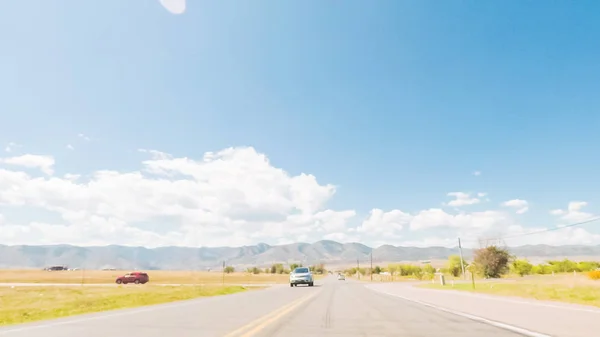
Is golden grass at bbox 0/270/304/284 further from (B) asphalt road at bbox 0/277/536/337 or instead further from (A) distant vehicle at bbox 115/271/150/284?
(B) asphalt road at bbox 0/277/536/337

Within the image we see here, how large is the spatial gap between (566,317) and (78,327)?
1346 cm

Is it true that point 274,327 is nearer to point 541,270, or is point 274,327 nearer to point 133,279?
point 133,279

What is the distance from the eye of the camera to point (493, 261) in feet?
230

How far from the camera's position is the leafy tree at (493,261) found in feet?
230

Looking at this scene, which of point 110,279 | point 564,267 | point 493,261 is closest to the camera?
point 493,261

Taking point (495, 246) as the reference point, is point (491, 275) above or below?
below

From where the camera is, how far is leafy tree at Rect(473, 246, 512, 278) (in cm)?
7018

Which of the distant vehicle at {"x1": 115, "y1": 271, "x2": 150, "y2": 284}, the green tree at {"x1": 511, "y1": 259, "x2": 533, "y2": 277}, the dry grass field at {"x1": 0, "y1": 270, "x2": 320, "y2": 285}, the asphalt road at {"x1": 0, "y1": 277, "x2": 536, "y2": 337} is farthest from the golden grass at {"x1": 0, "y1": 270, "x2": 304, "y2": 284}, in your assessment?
the asphalt road at {"x1": 0, "y1": 277, "x2": 536, "y2": 337}

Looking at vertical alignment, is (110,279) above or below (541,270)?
above

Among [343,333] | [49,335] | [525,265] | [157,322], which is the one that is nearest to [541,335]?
[343,333]

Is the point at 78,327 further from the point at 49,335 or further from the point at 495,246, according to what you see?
the point at 495,246

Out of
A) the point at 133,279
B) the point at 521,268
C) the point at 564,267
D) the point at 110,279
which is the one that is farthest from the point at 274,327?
the point at 564,267

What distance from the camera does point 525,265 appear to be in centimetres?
8762

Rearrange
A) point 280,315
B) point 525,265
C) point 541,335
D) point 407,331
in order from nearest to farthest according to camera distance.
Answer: point 541,335 → point 407,331 → point 280,315 → point 525,265
